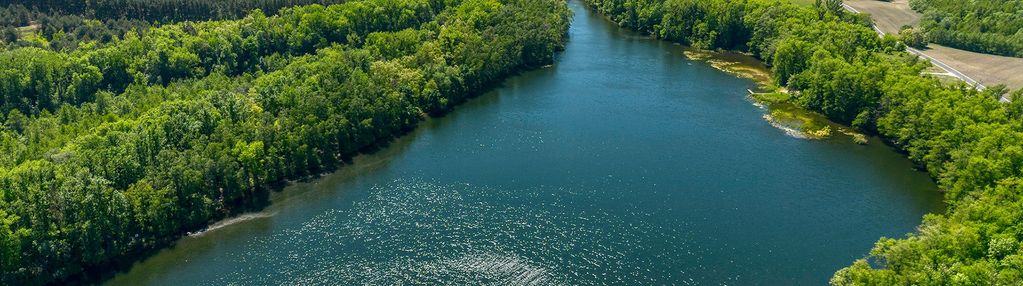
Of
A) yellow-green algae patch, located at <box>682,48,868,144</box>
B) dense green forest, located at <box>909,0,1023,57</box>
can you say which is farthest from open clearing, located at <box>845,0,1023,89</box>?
yellow-green algae patch, located at <box>682,48,868,144</box>

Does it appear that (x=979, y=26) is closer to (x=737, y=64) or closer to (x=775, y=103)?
(x=737, y=64)

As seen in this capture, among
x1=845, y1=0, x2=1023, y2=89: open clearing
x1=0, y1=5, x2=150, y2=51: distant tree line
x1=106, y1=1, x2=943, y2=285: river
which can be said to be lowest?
x1=106, y1=1, x2=943, y2=285: river

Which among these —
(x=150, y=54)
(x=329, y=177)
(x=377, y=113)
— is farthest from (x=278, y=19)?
(x=329, y=177)

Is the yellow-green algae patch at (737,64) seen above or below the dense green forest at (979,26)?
below

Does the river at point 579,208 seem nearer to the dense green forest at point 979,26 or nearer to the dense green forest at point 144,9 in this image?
the dense green forest at point 979,26

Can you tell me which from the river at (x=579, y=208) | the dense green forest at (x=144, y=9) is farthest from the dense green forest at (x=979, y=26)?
the dense green forest at (x=144, y=9)

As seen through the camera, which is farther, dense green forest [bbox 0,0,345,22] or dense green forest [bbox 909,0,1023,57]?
dense green forest [bbox 0,0,345,22]

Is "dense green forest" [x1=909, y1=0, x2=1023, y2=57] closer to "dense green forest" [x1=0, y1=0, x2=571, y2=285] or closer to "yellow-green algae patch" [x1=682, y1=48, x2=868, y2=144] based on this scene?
"yellow-green algae patch" [x1=682, y1=48, x2=868, y2=144]

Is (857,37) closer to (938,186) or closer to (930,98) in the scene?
(930,98)
